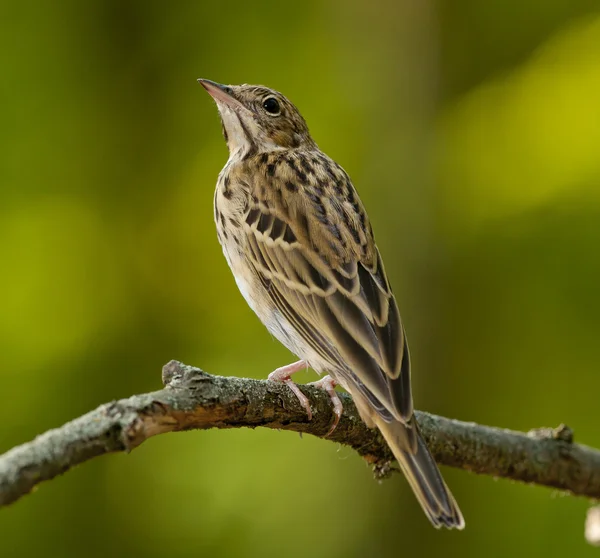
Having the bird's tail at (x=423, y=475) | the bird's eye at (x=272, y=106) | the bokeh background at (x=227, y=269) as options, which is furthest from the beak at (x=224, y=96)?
the bokeh background at (x=227, y=269)

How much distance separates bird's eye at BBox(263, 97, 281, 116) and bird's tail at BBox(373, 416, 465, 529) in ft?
8.49

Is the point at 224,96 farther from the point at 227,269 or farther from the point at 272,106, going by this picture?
the point at 227,269

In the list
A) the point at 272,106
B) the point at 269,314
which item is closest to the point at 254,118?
the point at 272,106

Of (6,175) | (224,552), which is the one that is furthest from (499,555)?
(6,175)

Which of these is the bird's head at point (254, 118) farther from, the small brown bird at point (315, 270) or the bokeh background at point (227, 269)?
the bokeh background at point (227, 269)

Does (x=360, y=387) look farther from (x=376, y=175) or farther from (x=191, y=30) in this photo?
(x=191, y=30)

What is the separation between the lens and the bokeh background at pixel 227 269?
8180 millimetres

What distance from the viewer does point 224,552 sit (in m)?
8.05

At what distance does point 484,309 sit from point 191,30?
4.71m

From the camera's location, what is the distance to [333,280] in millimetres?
4672

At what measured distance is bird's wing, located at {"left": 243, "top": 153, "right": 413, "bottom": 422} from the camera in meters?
4.25

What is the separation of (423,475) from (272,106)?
2.99m

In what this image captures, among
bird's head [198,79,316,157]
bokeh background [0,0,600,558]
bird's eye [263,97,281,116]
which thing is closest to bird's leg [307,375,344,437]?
bird's head [198,79,316,157]

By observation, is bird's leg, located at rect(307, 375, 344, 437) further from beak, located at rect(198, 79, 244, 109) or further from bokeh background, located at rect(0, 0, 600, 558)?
bokeh background, located at rect(0, 0, 600, 558)
